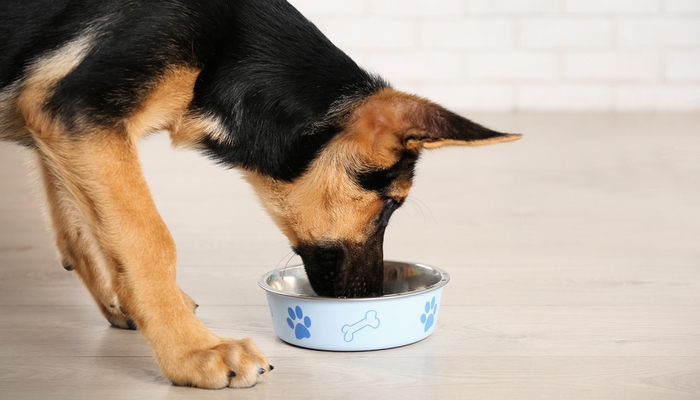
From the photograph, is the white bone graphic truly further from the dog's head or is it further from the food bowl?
the dog's head

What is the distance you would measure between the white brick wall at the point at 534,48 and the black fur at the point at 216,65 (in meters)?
5.07

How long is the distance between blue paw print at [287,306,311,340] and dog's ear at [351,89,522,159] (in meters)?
0.44

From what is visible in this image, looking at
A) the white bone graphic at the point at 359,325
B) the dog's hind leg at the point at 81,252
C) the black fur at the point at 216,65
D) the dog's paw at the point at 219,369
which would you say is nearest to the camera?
the dog's paw at the point at 219,369

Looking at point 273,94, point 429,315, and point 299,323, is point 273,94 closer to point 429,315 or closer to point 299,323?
point 299,323

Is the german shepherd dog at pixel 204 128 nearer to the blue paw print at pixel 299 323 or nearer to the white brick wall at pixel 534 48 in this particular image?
the blue paw print at pixel 299 323

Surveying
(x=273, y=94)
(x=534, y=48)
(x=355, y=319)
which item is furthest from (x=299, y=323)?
(x=534, y=48)

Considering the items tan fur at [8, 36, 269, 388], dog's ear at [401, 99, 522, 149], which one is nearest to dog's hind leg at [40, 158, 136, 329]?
tan fur at [8, 36, 269, 388]

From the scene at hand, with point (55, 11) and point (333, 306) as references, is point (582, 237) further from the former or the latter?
point (55, 11)

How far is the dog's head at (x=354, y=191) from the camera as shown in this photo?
194cm

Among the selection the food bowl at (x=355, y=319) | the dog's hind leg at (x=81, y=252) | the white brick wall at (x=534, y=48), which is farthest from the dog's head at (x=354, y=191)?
the white brick wall at (x=534, y=48)

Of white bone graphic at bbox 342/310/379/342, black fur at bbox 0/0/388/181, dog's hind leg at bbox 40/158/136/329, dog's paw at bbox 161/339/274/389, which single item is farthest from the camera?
dog's hind leg at bbox 40/158/136/329

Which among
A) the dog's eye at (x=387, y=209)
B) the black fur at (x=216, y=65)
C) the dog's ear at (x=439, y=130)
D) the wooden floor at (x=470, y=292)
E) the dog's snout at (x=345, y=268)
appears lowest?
the wooden floor at (x=470, y=292)

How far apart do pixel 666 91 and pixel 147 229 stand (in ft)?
20.8

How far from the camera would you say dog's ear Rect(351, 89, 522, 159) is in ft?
5.86
